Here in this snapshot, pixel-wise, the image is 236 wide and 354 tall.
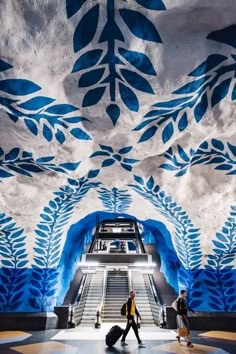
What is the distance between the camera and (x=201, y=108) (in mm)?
5035

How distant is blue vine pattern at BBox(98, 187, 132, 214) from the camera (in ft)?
29.2

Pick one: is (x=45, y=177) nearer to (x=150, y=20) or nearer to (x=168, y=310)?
(x=150, y=20)

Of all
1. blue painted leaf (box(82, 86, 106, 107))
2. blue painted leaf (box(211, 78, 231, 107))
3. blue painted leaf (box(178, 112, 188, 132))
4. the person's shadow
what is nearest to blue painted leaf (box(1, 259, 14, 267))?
the person's shadow

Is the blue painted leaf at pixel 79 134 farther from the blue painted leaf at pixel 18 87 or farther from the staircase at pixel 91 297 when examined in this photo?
the staircase at pixel 91 297

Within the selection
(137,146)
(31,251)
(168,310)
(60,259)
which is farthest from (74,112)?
(168,310)

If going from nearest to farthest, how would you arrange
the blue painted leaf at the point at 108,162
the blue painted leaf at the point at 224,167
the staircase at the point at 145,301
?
the blue painted leaf at the point at 108,162 → the blue painted leaf at the point at 224,167 → the staircase at the point at 145,301

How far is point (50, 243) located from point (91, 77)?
288 inches

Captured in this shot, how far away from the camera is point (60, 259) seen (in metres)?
11.1

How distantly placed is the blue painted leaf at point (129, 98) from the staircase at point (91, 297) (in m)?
11.6

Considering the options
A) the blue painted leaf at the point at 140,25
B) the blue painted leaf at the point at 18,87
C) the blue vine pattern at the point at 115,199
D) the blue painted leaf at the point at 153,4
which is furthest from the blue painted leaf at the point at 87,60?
the blue vine pattern at the point at 115,199

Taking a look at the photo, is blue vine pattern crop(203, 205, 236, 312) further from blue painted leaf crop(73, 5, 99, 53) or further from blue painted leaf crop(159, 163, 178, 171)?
blue painted leaf crop(73, 5, 99, 53)

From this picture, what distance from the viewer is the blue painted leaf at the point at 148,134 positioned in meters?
5.57

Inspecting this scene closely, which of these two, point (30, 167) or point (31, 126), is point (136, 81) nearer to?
point (31, 126)

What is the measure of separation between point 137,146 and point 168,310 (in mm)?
7379
